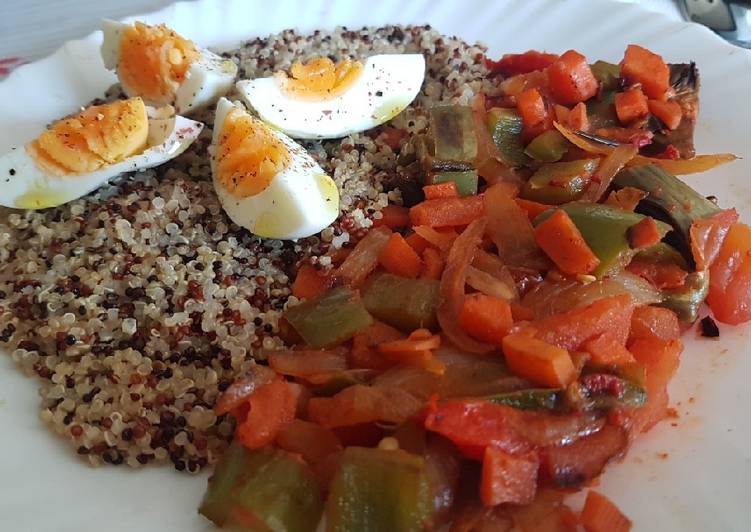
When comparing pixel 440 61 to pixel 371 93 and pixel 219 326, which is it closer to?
pixel 371 93

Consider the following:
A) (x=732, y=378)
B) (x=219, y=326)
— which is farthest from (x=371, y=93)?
(x=732, y=378)

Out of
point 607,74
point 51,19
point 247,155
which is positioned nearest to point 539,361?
point 247,155

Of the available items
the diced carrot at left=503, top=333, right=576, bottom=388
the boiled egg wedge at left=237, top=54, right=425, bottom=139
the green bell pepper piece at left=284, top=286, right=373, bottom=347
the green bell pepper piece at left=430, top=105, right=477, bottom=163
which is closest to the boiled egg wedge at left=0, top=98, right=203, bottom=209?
the boiled egg wedge at left=237, top=54, right=425, bottom=139

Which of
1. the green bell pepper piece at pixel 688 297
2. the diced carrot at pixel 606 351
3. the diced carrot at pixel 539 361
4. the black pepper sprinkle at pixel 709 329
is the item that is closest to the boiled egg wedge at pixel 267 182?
the diced carrot at pixel 539 361

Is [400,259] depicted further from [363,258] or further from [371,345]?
[371,345]

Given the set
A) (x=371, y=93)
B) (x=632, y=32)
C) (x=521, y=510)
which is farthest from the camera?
(x=632, y=32)
